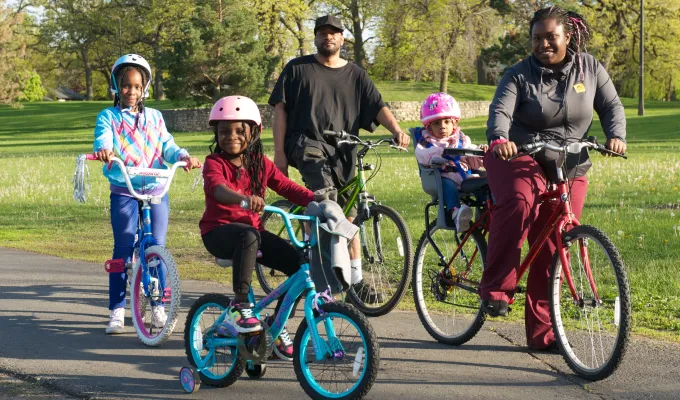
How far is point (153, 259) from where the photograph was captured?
654 cm

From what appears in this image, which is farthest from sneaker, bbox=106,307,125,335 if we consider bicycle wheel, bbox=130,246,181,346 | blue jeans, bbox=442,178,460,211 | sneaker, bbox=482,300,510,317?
sneaker, bbox=482,300,510,317

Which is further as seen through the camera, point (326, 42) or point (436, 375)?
point (326, 42)

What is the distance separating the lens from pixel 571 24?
5.81 meters

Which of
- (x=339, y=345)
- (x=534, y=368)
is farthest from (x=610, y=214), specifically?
(x=339, y=345)

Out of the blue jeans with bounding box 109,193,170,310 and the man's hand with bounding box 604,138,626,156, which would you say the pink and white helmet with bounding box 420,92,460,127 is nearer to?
the man's hand with bounding box 604,138,626,156

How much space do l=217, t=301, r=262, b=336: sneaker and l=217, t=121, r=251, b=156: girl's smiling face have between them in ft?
2.80

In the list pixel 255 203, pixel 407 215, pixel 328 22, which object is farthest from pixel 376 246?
pixel 407 215

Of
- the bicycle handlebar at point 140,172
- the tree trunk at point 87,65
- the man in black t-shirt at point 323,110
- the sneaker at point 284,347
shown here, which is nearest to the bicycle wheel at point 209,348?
the sneaker at point 284,347

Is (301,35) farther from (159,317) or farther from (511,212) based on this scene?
(511,212)

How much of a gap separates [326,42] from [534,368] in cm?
315

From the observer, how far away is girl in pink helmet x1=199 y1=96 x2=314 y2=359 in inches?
205

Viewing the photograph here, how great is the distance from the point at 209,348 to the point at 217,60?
5433 cm

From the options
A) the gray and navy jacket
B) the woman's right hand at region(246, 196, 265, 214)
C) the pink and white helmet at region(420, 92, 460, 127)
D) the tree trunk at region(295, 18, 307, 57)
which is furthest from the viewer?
the tree trunk at region(295, 18, 307, 57)

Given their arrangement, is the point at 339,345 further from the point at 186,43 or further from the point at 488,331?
the point at 186,43
